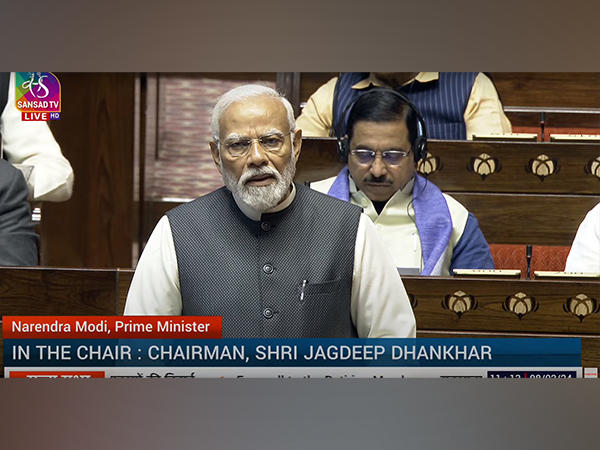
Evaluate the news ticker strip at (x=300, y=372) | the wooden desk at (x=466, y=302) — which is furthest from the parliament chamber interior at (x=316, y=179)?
the news ticker strip at (x=300, y=372)

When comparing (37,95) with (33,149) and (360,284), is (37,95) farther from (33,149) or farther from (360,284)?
(360,284)

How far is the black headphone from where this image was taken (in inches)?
113

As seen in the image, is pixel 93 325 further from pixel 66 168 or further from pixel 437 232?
pixel 437 232

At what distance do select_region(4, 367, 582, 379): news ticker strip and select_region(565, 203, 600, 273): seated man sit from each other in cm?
31

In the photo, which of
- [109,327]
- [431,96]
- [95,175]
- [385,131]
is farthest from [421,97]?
[109,327]

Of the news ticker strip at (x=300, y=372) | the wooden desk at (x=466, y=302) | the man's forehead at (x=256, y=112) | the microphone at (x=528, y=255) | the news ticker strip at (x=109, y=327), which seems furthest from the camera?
the microphone at (x=528, y=255)

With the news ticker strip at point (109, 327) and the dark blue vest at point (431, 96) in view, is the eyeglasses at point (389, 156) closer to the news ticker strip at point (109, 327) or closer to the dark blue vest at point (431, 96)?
the dark blue vest at point (431, 96)

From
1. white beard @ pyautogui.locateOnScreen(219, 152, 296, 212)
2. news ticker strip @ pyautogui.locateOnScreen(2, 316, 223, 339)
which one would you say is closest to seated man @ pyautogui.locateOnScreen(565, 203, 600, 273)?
white beard @ pyautogui.locateOnScreen(219, 152, 296, 212)

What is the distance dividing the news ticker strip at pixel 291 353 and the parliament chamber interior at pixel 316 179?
58 millimetres

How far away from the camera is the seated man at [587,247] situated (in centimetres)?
285

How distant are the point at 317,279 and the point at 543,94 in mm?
1130

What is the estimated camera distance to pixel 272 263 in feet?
8.13

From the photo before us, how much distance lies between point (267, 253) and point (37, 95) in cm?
92
